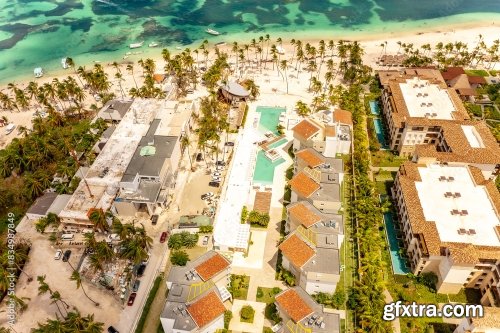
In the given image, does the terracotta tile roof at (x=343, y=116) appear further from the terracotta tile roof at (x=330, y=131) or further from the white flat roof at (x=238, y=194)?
the white flat roof at (x=238, y=194)

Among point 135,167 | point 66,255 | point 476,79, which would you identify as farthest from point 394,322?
point 476,79

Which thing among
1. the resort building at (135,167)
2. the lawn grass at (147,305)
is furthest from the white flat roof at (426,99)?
the lawn grass at (147,305)

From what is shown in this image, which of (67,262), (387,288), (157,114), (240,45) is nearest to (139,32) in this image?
(240,45)

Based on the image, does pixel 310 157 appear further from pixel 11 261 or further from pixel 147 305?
pixel 11 261

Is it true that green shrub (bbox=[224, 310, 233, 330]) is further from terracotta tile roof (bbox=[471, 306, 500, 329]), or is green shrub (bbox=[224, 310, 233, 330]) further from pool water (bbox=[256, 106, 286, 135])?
pool water (bbox=[256, 106, 286, 135])

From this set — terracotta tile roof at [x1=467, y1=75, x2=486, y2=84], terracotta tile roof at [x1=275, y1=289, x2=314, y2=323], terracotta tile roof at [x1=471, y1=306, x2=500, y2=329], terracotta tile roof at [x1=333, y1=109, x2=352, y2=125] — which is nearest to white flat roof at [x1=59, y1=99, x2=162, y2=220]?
terracotta tile roof at [x1=275, y1=289, x2=314, y2=323]

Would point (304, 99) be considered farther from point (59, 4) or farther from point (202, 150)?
→ point (59, 4)
